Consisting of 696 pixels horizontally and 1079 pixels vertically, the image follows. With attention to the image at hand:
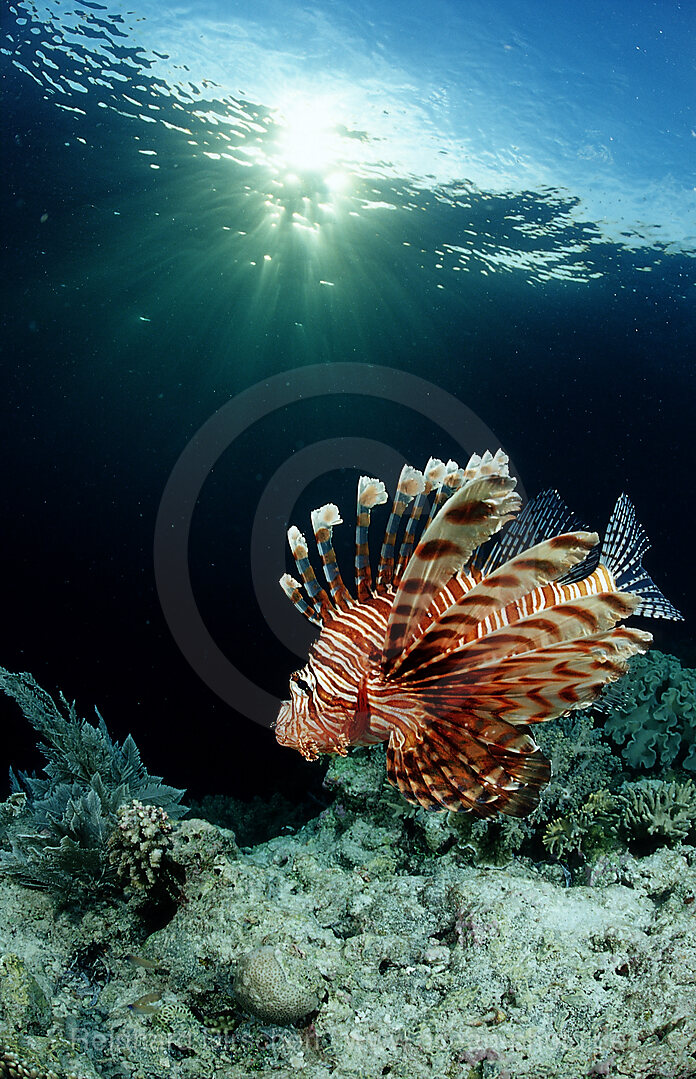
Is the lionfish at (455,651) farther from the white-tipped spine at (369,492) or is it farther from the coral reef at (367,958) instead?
the coral reef at (367,958)

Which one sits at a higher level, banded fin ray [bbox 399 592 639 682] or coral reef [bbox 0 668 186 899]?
banded fin ray [bbox 399 592 639 682]

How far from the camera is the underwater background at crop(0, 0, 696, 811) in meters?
8.57

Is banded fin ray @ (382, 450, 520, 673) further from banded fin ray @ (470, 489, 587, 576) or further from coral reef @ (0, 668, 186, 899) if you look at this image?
coral reef @ (0, 668, 186, 899)

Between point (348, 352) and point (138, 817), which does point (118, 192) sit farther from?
point (138, 817)

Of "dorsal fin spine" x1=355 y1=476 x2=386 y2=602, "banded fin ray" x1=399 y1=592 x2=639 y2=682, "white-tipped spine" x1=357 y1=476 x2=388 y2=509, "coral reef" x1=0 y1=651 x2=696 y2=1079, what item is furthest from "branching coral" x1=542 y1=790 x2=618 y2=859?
"white-tipped spine" x1=357 y1=476 x2=388 y2=509

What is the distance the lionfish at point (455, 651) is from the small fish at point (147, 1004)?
1.11 meters

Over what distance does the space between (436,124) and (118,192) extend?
690 centimetres

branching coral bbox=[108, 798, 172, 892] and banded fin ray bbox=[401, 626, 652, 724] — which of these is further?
branching coral bbox=[108, 798, 172, 892]

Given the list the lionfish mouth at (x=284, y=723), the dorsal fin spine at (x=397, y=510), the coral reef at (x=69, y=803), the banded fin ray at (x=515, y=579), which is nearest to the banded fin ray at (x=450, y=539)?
the banded fin ray at (x=515, y=579)

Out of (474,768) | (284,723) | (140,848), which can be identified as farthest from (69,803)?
(474,768)

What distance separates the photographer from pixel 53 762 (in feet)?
12.9

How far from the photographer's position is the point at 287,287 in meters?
15.8

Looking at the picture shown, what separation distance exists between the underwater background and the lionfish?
30.1 ft

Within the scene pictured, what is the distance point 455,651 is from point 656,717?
172 inches
